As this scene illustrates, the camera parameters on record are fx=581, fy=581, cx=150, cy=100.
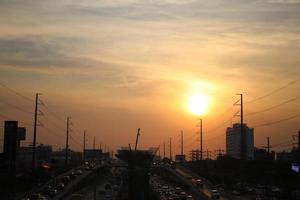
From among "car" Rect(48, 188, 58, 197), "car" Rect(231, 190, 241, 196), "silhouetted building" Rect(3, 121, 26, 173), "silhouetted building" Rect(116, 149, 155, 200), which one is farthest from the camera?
"silhouetted building" Rect(3, 121, 26, 173)

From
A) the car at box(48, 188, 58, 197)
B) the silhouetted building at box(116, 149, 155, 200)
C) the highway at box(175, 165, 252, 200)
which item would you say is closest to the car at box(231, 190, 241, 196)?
the highway at box(175, 165, 252, 200)

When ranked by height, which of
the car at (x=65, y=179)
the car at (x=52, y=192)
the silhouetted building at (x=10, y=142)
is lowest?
the car at (x=52, y=192)

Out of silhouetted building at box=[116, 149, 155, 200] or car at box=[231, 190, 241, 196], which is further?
car at box=[231, 190, 241, 196]

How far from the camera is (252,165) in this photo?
177 metres

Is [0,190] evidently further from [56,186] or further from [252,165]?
[252,165]

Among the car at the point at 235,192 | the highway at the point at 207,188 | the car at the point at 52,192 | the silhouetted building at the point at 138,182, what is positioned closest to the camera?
the silhouetted building at the point at 138,182

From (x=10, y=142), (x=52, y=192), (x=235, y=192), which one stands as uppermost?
(x=10, y=142)

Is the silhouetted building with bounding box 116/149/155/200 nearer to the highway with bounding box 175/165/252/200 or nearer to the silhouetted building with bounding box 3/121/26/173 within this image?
the highway with bounding box 175/165/252/200

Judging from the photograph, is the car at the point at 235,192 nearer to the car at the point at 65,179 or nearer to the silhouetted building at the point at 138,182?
the car at the point at 65,179

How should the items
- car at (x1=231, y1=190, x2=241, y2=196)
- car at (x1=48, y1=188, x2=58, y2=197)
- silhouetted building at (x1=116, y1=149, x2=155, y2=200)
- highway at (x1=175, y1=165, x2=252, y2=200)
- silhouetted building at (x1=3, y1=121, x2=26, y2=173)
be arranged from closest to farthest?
silhouetted building at (x1=116, y1=149, x2=155, y2=200), car at (x1=48, y1=188, x2=58, y2=197), highway at (x1=175, y1=165, x2=252, y2=200), car at (x1=231, y1=190, x2=241, y2=196), silhouetted building at (x1=3, y1=121, x2=26, y2=173)

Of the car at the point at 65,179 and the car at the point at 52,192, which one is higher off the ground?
the car at the point at 65,179

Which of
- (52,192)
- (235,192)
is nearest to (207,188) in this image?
(235,192)

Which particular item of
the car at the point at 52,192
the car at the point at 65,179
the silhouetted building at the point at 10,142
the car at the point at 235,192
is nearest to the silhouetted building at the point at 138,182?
the car at the point at 52,192

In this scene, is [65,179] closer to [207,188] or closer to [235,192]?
[207,188]
